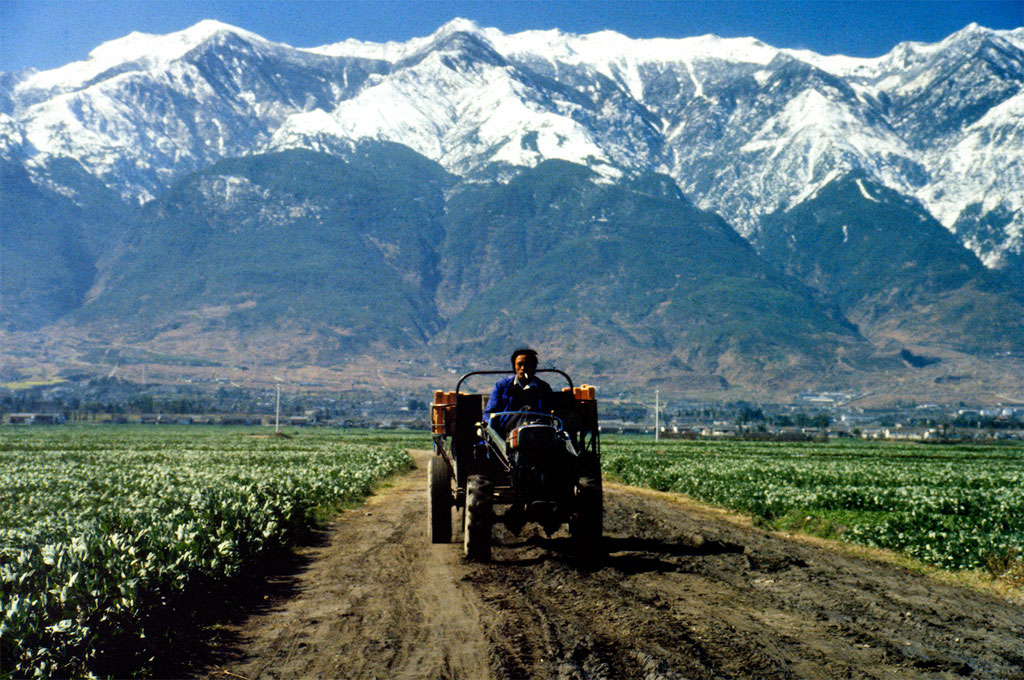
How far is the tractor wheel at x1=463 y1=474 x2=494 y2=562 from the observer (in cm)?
1323

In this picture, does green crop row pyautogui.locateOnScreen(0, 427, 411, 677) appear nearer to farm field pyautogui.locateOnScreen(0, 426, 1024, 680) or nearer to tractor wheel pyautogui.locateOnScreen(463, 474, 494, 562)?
farm field pyautogui.locateOnScreen(0, 426, 1024, 680)

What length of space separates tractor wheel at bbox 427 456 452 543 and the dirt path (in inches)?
11.4

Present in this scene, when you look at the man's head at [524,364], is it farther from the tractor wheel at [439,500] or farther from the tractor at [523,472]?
the tractor wheel at [439,500]

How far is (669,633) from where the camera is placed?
9.46 metres

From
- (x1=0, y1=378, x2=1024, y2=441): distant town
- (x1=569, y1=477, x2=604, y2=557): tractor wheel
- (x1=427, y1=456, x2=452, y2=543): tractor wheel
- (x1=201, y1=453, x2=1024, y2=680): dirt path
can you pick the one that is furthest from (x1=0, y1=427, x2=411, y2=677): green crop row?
(x1=0, y1=378, x2=1024, y2=441): distant town

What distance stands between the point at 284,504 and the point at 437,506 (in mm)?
3995

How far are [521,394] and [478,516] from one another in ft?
6.62

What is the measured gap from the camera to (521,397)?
1420 cm

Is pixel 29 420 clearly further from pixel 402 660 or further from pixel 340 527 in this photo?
pixel 402 660

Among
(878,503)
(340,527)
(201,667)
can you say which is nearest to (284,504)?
(340,527)

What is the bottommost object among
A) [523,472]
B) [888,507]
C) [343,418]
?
[888,507]

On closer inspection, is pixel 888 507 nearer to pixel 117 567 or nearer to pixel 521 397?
pixel 521 397

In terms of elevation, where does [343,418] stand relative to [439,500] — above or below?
above

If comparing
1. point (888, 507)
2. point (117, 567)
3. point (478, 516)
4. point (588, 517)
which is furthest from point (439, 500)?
point (888, 507)
